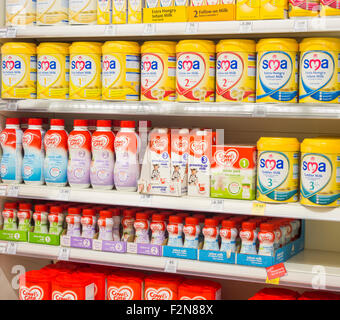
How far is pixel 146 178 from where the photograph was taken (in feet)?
8.29

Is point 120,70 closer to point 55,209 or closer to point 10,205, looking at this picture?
point 55,209

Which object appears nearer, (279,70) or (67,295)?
(279,70)

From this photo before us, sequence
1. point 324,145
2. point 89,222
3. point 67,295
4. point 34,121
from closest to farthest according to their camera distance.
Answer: point 324,145 → point 67,295 → point 89,222 → point 34,121

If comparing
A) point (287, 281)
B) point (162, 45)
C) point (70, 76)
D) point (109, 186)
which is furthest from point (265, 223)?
point (70, 76)

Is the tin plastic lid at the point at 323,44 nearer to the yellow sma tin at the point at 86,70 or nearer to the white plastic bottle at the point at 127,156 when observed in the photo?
the white plastic bottle at the point at 127,156

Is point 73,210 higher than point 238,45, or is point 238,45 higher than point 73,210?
point 238,45

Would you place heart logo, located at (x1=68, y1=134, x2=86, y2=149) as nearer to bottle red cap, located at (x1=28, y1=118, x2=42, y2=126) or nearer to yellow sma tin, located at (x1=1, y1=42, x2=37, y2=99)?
bottle red cap, located at (x1=28, y1=118, x2=42, y2=126)

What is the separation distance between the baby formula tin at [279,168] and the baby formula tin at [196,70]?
36cm

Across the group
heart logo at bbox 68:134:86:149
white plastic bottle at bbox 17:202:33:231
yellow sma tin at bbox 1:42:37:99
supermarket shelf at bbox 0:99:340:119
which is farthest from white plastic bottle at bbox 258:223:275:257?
yellow sma tin at bbox 1:42:37:99

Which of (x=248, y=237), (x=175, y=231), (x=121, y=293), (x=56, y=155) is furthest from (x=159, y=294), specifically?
(x=56, y=155)

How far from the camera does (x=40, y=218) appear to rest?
2748 mm

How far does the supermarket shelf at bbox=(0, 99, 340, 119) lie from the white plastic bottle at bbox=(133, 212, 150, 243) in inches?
19.5

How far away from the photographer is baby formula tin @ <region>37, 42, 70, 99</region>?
105 inches

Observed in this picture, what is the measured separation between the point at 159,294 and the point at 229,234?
0.46 meters
